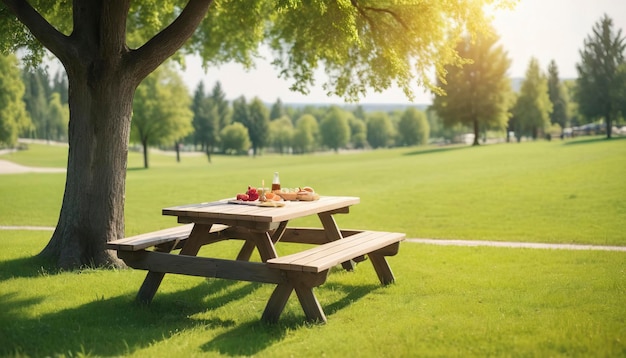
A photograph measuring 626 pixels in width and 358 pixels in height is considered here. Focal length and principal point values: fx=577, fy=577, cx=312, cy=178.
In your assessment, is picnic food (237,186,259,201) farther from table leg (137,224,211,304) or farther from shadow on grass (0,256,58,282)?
shadow on grass (0,256,58,282)

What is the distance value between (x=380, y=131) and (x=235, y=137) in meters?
62.2

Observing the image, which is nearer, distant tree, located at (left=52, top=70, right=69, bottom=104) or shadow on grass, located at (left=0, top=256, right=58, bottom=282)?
shadow on grass, located at (left=0, top=256, right=58, bottom=282)

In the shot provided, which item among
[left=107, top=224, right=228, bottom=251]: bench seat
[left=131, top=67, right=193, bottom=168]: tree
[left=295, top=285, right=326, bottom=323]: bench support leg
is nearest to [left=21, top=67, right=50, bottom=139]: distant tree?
[left=131, top=67, right=193, bottom=168]: tree

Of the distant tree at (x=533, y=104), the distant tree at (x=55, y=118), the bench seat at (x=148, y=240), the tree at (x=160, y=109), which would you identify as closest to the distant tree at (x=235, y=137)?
the tree at (x=160, y=109)

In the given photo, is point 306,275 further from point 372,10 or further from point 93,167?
point 372,10

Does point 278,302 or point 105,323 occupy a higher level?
point 278,302

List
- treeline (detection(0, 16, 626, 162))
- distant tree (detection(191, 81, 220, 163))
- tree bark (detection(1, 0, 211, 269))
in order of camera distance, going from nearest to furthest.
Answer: tree bark (detection(1, 0, 211, 269)) → treeline (detection(0, 16, 626, 162)) → distant tree (detection(191, 81, 220, 163))

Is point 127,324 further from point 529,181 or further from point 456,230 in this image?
point 529,181

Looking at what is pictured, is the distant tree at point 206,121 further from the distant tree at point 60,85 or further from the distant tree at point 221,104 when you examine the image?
the distant tree at point 60,85

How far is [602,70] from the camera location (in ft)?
164

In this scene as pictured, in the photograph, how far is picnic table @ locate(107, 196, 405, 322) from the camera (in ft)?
20.6

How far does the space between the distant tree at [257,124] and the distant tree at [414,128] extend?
126 ft

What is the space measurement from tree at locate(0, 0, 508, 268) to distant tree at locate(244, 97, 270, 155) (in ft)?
281

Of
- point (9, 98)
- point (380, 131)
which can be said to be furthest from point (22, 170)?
point (380, 131)
